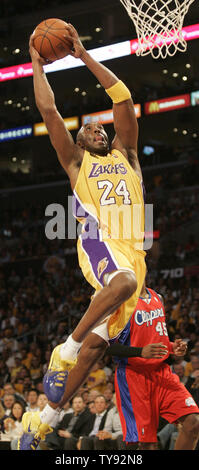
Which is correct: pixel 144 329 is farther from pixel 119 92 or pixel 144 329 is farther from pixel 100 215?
pixel 119 92

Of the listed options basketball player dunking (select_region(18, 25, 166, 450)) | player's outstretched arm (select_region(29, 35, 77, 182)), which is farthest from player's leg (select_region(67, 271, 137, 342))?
player's outstretched arm (select_region(29, 35, 77, 182))

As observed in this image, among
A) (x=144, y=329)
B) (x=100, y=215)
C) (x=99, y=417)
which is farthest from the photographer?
(x=99, y=417)

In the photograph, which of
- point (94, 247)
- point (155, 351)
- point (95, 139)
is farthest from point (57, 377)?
point (95, 139)

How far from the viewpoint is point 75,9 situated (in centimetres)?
2038

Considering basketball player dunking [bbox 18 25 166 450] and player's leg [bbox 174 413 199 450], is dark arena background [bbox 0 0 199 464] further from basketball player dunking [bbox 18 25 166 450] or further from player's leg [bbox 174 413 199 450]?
basketball player dunking [bbox 18 25 166 450]

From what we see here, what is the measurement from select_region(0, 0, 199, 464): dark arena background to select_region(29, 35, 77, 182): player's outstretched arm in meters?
4.20

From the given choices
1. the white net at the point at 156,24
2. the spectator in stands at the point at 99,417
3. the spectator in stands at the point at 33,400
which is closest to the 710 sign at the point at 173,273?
the spectator in stands at the point at 33,400

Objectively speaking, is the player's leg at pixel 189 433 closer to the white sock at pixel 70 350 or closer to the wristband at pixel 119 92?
the white sock at pixel 70 350

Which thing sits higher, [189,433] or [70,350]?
[70,350]

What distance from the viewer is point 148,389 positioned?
5613 mm

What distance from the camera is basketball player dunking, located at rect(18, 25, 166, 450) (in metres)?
4.83

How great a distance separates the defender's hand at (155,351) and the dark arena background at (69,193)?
3.22m

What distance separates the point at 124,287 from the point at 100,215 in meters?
0.78
